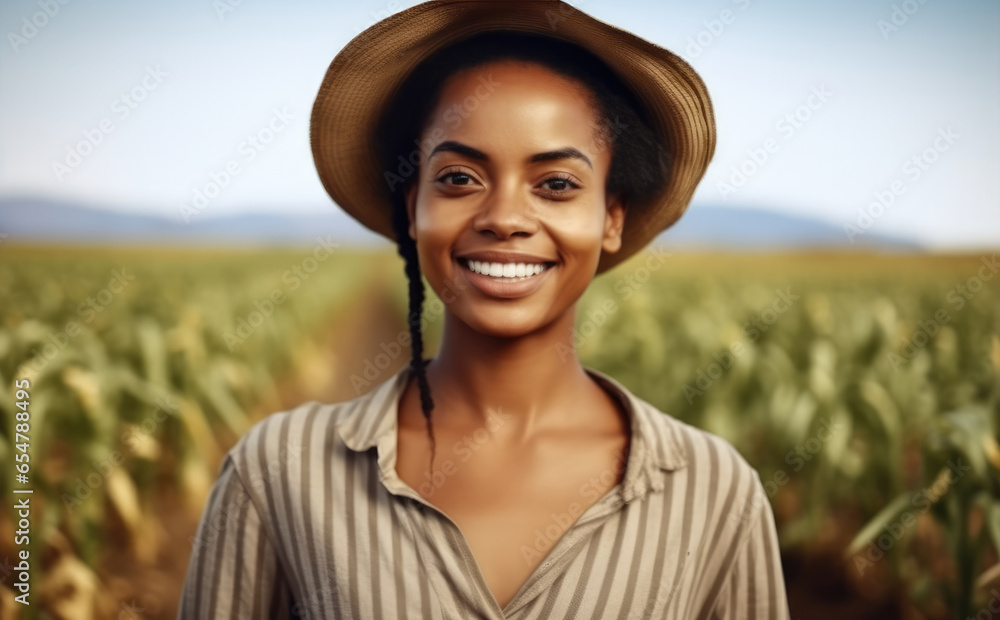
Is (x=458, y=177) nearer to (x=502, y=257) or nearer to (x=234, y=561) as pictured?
(x=502, y=257)

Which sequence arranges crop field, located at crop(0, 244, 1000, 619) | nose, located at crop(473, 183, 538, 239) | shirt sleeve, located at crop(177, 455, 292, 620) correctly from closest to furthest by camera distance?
nose, located at crop(473, 183, 538, 239) → shirt sleeve, located at crop(177, 455, 292, 620) → crop field, located at crop(0, 244, 1000, 619)

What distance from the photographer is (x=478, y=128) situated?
0.97 m

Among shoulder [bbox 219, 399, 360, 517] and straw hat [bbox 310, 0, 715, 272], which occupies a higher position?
straw hat [bbox 310, 0, 715, 272]

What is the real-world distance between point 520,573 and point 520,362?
28 centimetres

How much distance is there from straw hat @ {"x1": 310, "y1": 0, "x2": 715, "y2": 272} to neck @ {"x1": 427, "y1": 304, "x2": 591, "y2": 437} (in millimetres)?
211

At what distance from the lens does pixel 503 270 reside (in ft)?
3.15

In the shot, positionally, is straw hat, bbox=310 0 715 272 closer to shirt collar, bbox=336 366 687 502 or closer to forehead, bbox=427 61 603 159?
forehead, bbox=427 61 603 159

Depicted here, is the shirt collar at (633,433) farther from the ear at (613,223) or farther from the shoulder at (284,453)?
the ear at (613,223)

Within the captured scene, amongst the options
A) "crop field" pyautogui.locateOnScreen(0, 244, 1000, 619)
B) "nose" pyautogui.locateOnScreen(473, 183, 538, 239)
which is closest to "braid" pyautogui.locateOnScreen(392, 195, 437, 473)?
"nose" pyautogui.locateOnScreen(473, 183, 538, 239)

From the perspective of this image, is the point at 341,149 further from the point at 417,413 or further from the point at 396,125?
the point at 417,413

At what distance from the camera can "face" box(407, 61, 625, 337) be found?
3.15 feet

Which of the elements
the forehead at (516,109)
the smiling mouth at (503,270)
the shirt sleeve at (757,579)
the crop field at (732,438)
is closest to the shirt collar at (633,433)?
the shirt sleeve at (757,579)

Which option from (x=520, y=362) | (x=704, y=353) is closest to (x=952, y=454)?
(x=704, y=353)

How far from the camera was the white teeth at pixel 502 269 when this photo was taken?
3.14 ft
